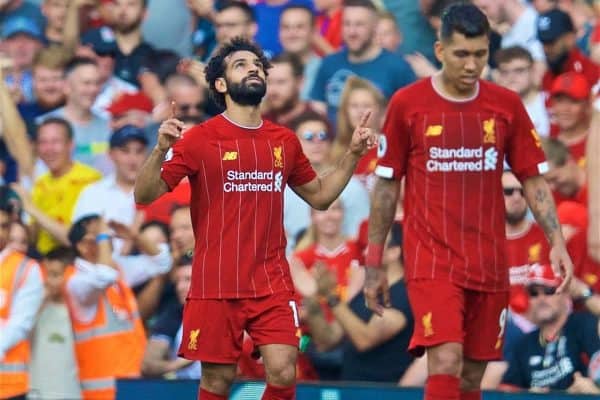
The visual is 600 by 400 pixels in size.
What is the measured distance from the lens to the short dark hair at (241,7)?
12.5m

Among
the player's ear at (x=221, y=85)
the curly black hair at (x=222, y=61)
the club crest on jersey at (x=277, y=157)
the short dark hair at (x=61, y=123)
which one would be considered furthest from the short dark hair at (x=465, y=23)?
the short dark hair at (x=61, y=123)

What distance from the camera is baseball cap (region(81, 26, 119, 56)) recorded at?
13258mm

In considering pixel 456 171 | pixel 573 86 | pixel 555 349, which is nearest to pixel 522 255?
pixel 555 349

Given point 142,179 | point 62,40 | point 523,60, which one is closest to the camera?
point 142,179

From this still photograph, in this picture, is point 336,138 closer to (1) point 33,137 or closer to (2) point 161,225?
(2) point 161,225

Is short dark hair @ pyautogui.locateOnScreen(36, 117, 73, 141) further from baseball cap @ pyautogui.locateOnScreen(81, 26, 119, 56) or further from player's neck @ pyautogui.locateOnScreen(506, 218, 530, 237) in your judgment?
player's neck @ pyautogui.locateOnScreen(506, 218, 530, 237)

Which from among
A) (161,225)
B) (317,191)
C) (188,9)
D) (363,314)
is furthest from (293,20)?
(317,191)

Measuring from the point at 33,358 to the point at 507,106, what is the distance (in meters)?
4.57

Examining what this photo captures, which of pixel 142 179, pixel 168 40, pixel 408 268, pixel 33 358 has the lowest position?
pixel 33 358

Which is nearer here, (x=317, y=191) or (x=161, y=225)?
(x=317, y=191)

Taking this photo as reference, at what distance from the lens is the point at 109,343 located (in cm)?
1127

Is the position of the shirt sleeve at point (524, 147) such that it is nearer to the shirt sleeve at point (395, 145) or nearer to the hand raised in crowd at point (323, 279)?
the shirt sleeve at point (395, 145)

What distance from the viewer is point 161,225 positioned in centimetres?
1163

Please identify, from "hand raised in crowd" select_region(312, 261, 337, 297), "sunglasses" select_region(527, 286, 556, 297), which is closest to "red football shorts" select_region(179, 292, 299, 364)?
"sunglasses" select_region(527, 286, 556, 297)
